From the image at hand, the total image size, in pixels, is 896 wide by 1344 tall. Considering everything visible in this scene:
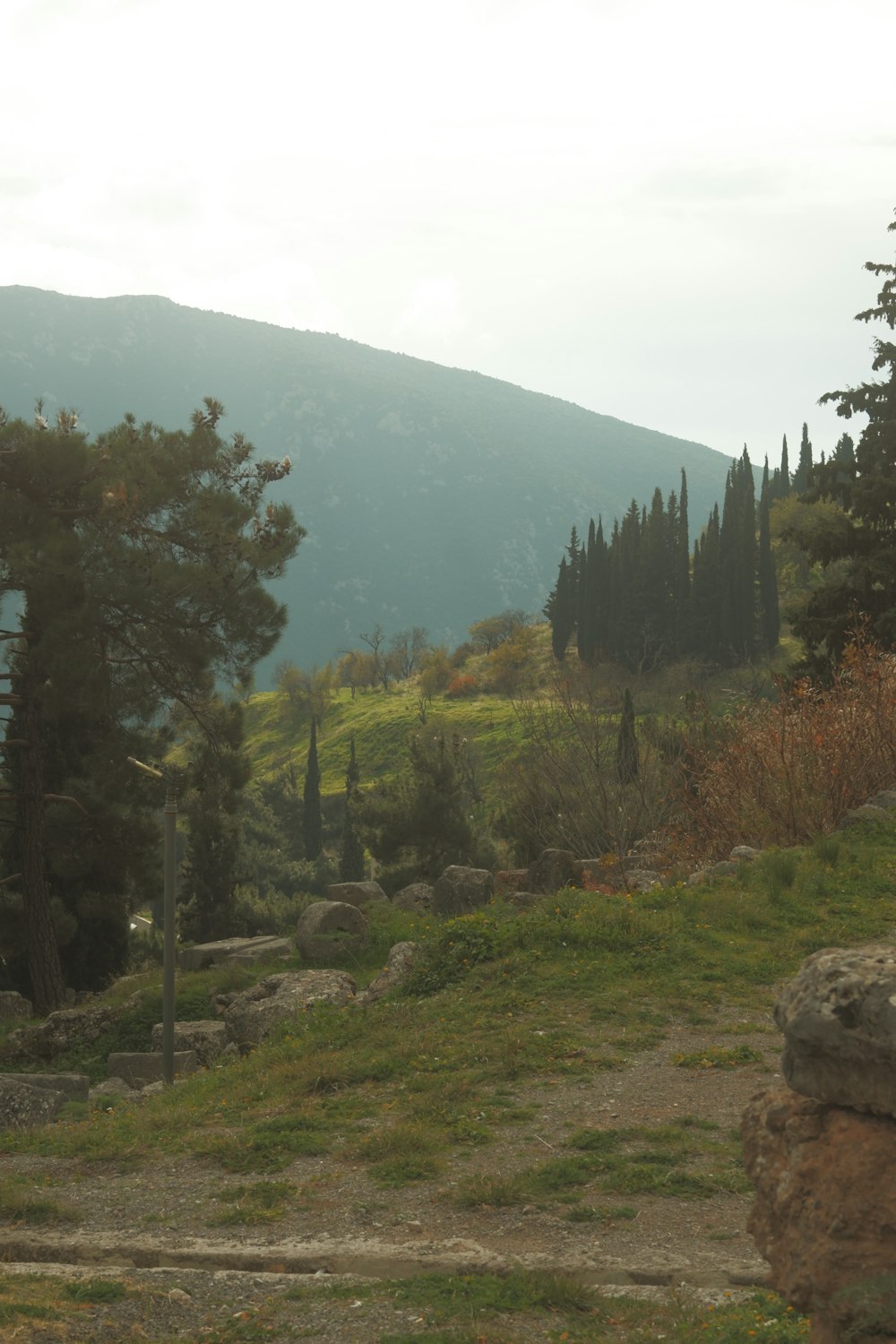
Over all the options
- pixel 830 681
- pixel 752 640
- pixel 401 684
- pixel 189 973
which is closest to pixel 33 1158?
pixel 189 973

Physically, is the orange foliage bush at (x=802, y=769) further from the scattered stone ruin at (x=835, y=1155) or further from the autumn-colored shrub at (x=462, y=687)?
the autumn-colored shrub at (x=462, y=687)

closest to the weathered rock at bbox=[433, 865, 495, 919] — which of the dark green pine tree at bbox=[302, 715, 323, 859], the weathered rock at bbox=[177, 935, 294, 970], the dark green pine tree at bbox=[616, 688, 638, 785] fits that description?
the weathered rock at bbox=[177, 935, 294, 970]

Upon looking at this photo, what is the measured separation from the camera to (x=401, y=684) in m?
113

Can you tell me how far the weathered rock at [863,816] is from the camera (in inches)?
571

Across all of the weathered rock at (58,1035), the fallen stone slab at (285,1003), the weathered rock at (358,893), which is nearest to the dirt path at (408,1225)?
the fallen stone slab at (285,1003)

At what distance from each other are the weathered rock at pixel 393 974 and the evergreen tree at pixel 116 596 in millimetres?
8232

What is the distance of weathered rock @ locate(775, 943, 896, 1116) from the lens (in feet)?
11.7

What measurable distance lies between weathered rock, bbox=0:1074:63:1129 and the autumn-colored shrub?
8479 centimetres

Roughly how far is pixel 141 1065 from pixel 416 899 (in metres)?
6.73

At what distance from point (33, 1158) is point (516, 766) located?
58.9 feet

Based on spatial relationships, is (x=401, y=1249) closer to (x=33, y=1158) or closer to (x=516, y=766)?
(x=33, y=1158)

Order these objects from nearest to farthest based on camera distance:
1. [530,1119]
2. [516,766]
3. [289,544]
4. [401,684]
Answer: [530,1119]
[289,544]
[516,766]
[401,684]

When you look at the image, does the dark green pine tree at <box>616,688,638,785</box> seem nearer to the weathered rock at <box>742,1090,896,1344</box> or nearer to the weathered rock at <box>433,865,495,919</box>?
the weathered rock at <box>433,865,495,919</box>

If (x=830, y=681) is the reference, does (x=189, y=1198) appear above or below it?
below
